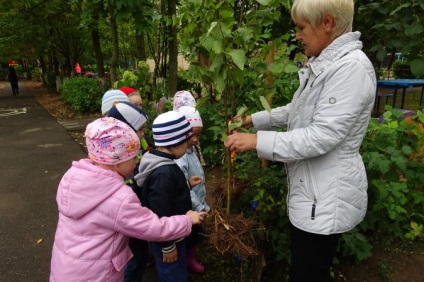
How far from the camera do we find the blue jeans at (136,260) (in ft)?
8.16

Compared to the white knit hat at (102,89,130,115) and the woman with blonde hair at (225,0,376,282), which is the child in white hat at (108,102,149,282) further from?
the woman with blonde hair at (225,0,376,282)

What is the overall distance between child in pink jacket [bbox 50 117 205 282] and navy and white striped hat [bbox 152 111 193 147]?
0.27 meters

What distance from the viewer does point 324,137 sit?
4.55ft

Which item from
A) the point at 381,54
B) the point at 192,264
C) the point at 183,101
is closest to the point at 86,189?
the point at 192,264

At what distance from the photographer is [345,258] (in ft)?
8.95

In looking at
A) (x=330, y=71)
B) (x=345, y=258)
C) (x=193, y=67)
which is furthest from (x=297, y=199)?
(x=345, y=258)

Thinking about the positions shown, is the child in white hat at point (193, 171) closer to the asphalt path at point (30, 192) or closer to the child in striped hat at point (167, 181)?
the child in striped hat at point (167, 181)

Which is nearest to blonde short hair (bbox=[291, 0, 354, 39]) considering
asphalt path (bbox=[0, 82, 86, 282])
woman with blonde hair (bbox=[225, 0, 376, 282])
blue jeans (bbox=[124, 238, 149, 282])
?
woman with blonde hair (bbox=[225, 0, 376, 282])

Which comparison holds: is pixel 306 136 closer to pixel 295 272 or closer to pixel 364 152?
pixel 295 272

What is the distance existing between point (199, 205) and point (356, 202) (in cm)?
130

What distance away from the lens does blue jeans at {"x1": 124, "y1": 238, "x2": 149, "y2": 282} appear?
8.16ft

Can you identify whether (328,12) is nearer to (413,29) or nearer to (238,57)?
(238,57)

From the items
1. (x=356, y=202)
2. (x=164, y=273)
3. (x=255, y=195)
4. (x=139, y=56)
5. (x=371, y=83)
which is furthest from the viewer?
(x=139, y=56)

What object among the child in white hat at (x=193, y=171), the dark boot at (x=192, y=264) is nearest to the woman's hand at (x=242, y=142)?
the child in white hat at (x=193, y=171)
